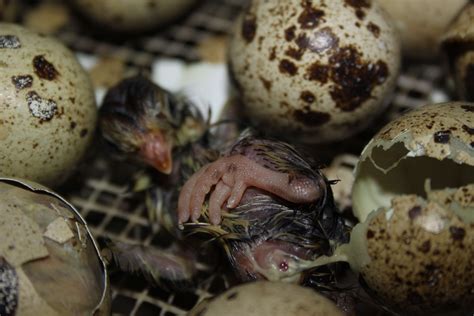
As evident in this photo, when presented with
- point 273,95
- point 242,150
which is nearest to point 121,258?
point 242,150

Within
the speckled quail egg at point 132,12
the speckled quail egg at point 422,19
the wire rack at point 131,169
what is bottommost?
the wire rack at point 131,169

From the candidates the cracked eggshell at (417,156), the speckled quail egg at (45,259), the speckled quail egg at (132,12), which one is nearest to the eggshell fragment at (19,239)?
the speckled quail egg at (45,259)

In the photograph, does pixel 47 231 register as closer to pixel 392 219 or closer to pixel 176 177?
pixel 176 177

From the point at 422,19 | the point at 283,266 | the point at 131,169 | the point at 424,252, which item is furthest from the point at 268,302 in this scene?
the point at 422,19

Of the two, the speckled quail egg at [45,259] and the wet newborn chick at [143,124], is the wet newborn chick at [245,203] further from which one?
the speckled quail egg at [45,259]

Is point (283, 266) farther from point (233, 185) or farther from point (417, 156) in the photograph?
point (417, 156)

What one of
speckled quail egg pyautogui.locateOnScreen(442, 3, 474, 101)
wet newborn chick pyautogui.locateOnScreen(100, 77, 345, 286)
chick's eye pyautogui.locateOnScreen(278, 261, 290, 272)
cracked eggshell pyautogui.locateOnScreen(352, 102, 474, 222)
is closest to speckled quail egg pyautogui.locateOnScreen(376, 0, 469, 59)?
speckled quail egg pyautogui.locateOnScreen(442, 3, 474, 101)
